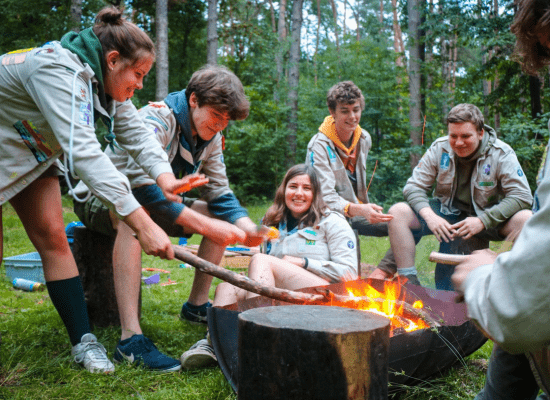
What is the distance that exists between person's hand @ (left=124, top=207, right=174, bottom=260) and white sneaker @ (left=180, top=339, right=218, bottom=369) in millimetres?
733

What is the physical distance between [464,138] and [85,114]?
2852 millimetres

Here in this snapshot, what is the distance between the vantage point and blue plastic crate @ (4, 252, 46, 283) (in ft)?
14.5

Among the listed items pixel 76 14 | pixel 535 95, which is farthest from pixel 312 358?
pixel 76 14

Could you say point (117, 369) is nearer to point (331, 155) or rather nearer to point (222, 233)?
point (222, 233)

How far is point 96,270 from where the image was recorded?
333 centimetres

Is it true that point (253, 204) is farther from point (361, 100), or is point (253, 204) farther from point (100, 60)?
point (100, 60)

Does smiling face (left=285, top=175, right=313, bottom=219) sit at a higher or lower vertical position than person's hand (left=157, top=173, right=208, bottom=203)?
lower

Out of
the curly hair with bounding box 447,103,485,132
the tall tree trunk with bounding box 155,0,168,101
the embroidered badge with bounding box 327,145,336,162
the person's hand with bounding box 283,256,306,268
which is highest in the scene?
the tall tree trunk with bounding box 155,0,168,101

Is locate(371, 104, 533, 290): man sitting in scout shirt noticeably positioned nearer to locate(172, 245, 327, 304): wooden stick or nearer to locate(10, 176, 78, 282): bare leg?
locate(172, 245, 327, 304): wooden stick

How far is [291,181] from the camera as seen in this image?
3.51 m

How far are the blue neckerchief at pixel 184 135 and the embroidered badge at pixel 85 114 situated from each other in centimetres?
84

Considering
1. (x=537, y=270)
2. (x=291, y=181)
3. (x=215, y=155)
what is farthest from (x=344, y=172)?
(x=537, y=270)

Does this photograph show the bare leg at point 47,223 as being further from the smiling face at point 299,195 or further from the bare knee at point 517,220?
the bare knee at point 517,220

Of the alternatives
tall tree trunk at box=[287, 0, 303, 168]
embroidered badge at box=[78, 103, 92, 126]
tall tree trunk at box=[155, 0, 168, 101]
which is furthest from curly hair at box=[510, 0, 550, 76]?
tall tree trunk at box=[287, 0, 303, 168]
